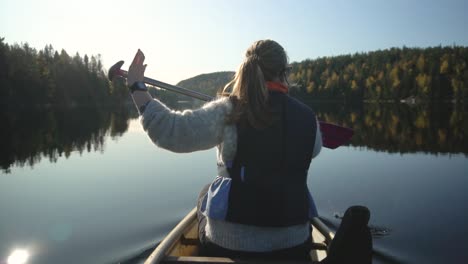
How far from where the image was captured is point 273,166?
2.42 metres

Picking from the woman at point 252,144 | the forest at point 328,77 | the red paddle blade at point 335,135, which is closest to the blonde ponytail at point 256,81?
the woman at point 252,144

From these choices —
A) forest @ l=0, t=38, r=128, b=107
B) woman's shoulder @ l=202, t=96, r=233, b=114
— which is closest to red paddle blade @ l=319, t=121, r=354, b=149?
woman's shoulder @ l=202, t=96, r=233, b=114

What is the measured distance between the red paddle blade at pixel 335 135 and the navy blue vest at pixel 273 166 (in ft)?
6.00

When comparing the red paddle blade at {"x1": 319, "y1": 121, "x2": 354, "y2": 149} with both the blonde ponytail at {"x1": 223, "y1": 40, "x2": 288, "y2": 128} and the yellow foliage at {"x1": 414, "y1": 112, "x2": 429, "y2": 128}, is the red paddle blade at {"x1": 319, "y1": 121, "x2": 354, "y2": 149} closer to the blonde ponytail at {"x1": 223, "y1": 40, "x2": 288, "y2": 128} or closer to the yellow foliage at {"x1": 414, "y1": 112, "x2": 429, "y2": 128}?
the blonde ponytail at {"x1": 223, "y1": 40, "x2": 288, "y2": 128}

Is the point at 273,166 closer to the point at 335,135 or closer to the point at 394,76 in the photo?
the point at 335,135

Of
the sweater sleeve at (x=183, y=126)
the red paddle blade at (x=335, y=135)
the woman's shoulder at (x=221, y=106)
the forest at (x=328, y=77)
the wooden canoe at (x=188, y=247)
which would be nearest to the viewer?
the sweater sleeve at (x=183, y=126)

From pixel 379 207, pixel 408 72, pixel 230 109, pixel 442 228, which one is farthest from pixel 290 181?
pixel 408 72

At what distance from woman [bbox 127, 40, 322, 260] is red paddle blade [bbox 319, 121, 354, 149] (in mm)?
1695

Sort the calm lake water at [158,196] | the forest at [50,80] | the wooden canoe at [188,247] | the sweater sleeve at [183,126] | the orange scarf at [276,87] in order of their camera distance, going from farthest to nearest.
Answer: the forest at [50,80] < the calm lake water at [158,196] < the wooden canoe at [188,247] < the orange scarf at [276,87] < the sweater sleeve at [183,126]

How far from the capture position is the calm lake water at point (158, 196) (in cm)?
700

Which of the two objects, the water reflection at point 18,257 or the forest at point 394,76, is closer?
the water reflection at point 18,257

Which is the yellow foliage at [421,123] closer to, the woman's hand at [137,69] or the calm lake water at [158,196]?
the calm lake water at [158,196]

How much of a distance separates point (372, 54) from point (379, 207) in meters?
128

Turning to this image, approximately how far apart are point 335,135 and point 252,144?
7.19ft
